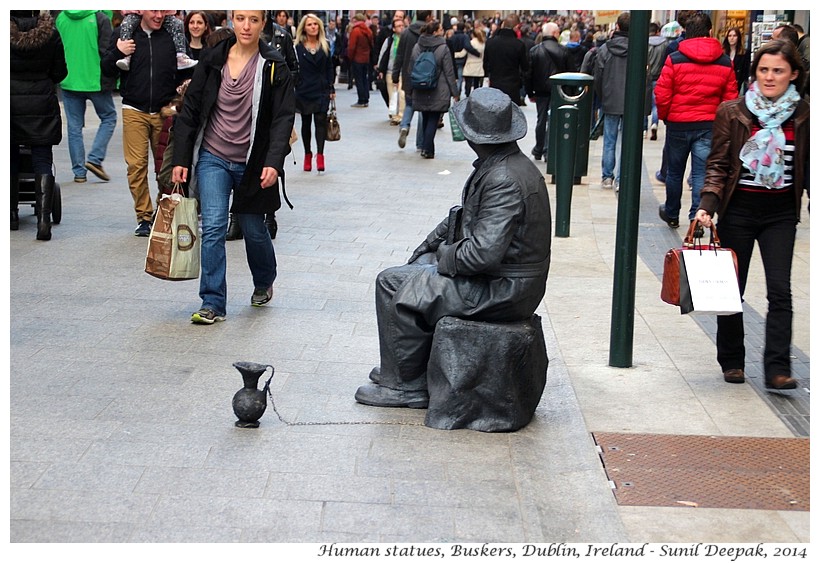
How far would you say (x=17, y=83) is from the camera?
945 cm

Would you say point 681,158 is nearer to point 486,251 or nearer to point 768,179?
point 768,179

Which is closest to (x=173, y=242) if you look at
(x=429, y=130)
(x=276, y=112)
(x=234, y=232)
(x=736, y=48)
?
(x=276, y=112)

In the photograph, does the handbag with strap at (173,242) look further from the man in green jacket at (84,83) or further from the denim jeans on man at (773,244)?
the man in green jacket at (84,83)

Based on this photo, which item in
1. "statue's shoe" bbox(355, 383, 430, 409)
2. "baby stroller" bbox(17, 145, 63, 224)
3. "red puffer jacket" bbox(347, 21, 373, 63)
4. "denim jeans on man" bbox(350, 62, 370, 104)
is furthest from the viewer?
"red puffer jacket" bbox(347, 21, 373, 63)

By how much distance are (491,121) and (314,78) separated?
8614 mm

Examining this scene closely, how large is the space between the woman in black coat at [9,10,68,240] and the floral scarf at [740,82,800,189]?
5628 mm

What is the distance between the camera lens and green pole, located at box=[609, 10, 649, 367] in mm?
5901

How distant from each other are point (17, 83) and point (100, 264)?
1.93 m

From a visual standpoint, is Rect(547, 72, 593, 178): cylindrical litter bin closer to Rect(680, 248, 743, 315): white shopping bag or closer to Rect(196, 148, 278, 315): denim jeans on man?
Rect(196, 148, 278, 315): denim jeans on man

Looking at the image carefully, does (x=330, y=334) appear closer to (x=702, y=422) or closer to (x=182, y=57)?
(x=702, y=422)

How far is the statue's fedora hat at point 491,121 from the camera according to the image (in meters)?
5.12

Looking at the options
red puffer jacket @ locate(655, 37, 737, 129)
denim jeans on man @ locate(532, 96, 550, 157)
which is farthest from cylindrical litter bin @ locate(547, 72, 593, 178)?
denim jeans on man @ locate(532, 96, 550, 157)
